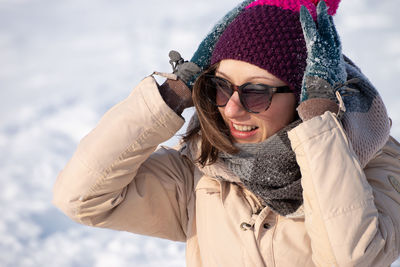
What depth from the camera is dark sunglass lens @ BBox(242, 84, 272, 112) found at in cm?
175

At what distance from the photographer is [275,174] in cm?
Result: 179

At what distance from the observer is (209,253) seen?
187 cm

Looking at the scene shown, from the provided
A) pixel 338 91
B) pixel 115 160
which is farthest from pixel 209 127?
pixel 338 91

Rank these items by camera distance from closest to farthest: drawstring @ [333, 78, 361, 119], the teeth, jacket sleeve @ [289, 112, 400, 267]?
jacket sleeve @ [289, 112, 400, 267], drawstring @ [333, 78, 361, 119], the teeth

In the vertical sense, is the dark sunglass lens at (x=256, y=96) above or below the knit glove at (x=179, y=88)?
below

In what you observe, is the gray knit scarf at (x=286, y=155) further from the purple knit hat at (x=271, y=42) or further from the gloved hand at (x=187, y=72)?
the gloved hand at (x=187, y=72)

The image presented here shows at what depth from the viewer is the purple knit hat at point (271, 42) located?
1750 mm

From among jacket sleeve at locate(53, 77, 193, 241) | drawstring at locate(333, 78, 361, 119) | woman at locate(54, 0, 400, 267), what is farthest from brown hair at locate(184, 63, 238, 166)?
drawstring at locate(333, 78, 361, 119)

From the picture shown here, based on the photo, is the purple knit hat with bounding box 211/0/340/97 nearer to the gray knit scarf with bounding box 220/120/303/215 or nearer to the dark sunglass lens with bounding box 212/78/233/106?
the dark sunglass lens with bounding box 212/78/233/106

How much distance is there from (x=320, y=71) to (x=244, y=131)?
37 cm

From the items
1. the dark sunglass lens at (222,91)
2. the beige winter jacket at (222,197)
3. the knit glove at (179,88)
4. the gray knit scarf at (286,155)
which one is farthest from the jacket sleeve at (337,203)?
the knit glove at (179,88)

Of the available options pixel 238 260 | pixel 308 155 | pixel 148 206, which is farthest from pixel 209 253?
pixel 308 155

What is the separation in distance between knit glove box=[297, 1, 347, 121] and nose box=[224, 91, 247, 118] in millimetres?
215

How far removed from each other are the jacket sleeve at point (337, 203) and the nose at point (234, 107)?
0.76ft
